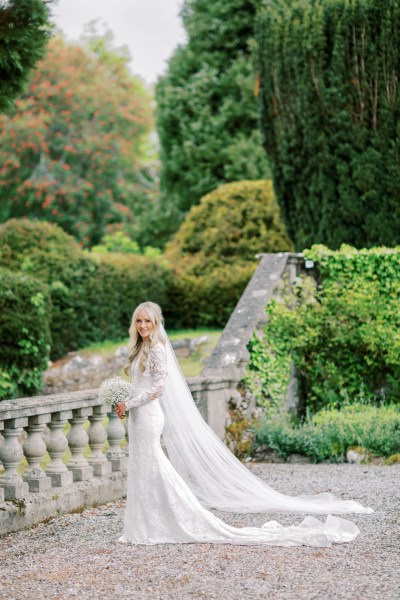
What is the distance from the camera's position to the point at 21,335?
11.8 metres

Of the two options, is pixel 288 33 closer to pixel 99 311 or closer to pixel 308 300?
pixel 308 300

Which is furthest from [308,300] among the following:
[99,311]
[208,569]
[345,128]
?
[208,569]

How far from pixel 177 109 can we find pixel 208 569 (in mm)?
20156

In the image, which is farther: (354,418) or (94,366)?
(94,366)

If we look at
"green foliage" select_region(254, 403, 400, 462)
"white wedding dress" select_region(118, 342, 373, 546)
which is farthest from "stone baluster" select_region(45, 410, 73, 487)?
"green foliage" select_region(254, 403, 400, 462)

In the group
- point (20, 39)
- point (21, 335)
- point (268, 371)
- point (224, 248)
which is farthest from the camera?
point (224, 248)

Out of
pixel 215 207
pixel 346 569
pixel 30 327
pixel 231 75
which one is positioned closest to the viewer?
pixel 346 569

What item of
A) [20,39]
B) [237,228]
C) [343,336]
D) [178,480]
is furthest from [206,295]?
[178,480]

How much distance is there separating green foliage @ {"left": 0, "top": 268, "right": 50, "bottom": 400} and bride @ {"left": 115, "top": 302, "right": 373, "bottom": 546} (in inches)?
218

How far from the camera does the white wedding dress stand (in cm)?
568

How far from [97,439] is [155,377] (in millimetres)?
1601

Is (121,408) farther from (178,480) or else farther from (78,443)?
(78,443)

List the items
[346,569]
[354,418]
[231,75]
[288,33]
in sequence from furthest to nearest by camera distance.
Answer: [231,75] → [288,33] → [354,418] → [346,569]

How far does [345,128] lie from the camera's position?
40.3ft
